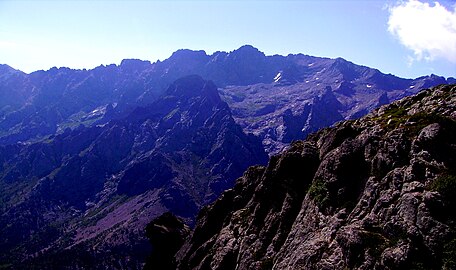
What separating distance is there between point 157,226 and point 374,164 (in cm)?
6578

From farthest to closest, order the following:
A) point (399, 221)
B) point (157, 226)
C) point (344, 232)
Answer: point (157, 226), point (344, 232), point (399, 221)

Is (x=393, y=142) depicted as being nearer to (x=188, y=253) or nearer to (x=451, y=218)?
(x=451, y=218)

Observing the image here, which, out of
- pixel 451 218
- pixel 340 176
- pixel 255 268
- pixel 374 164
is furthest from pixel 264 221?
pixel 451 218

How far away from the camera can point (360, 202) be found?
151ft

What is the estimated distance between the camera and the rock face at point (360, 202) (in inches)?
1483

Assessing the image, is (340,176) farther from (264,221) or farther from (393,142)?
(264,221)

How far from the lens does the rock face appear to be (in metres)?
37.7

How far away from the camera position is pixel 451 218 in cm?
3634

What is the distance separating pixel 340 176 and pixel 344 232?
1072 cm

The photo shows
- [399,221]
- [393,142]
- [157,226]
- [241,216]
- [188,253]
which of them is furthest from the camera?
[157,226]

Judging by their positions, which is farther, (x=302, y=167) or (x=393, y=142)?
(x=302, y=167)

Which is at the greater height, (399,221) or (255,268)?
(399,221)

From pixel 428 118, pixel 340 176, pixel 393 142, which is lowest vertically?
pixel 340 176

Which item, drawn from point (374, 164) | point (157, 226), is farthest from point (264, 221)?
point (157, 226)
